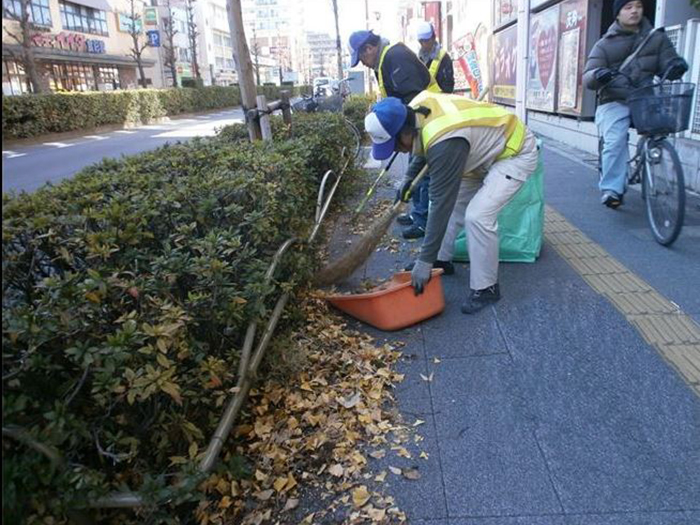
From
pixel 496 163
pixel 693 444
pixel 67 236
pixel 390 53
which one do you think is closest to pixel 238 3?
pixel 390 53

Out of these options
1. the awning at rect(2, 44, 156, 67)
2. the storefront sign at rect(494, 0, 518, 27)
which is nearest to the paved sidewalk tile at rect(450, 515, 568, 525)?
the storefront sign at rect(494, 0, 518, 27)

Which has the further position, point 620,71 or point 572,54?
point 572,54

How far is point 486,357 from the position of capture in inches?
121

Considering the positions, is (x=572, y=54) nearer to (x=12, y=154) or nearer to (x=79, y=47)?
(x=12, y=154)

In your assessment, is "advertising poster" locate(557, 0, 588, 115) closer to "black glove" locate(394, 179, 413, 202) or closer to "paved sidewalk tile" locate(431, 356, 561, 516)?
"black glove" locate(394, 179, 413, 202)

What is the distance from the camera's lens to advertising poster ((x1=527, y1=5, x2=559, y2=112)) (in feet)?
35.9

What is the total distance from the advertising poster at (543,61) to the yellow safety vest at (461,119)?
8326mm

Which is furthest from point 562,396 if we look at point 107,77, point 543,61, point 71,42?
point 107,77

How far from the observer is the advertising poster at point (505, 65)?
14.6 metres

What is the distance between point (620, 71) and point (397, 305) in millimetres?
2959

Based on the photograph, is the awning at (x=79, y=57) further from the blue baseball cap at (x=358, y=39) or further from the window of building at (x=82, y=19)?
the blue baseball cap at (x=358, y=39)

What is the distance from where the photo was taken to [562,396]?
8.71ft

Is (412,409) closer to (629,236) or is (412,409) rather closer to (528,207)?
(528,207)

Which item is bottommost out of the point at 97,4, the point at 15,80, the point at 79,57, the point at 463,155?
the point at 463,155
